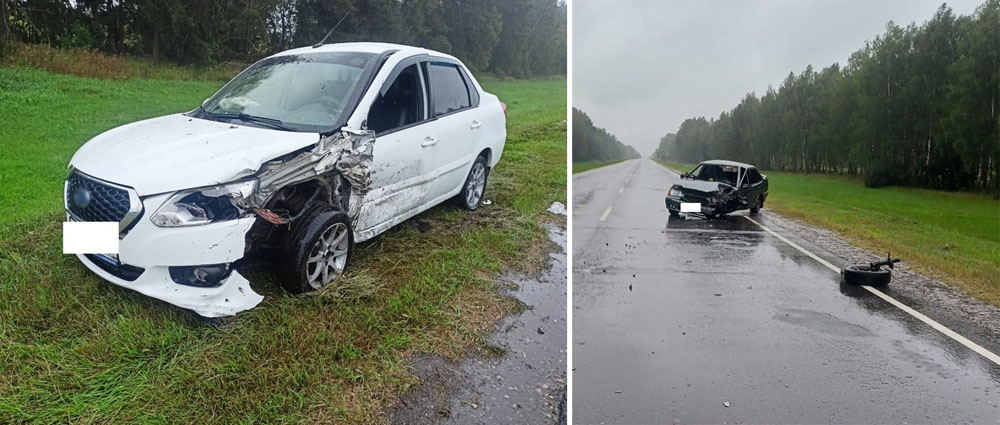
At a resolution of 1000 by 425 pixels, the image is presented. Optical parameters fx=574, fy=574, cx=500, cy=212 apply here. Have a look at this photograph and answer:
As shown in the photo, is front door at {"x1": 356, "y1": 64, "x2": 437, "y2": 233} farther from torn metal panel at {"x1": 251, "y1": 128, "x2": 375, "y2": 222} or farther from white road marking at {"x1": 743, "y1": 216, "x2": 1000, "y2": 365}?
white road marking at {"x1": 743, "y1": 216, "x2": 1000, "y2": 365}

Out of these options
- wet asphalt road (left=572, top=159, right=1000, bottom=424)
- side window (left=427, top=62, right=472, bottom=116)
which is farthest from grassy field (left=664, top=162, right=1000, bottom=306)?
side window (left=427, top=62, right=472, bottom=116)

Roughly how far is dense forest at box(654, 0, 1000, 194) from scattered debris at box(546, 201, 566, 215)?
1261 mm

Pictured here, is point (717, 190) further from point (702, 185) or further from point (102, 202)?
point (102, 202)

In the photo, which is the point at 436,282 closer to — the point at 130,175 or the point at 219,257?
the point at 219,257

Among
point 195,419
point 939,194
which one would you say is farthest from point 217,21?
point 939,194

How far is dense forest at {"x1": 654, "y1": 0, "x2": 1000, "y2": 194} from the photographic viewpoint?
5.93 ft

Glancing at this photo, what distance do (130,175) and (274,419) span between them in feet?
2.77

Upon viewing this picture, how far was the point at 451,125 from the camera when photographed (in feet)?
10.1

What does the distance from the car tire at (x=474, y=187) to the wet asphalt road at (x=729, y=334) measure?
1510mm

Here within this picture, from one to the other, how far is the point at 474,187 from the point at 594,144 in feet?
5.75

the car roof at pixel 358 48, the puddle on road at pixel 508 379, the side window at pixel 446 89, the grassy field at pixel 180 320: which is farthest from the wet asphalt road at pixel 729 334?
the car roof at pixel 358 48

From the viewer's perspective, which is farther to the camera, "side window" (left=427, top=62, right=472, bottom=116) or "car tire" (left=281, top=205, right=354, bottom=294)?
"side window" (left=427, top=62, right=472, bottom=116)

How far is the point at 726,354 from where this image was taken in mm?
1594

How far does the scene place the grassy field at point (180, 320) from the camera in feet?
5.38
